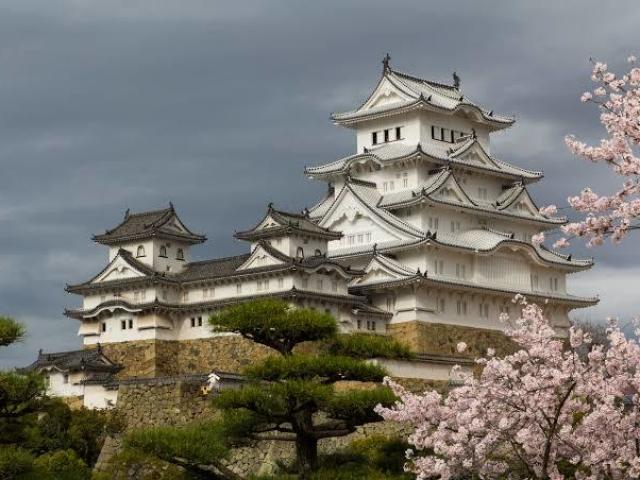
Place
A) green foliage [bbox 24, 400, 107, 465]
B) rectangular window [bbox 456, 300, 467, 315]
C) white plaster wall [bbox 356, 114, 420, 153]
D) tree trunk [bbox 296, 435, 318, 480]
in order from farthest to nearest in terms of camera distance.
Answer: white plaster wall [bbox 356, 114, 420, 153], rectangular window [bbox 456, 300, 467, 315], green foliage [bbox 24, 400, 107, 465], tree trunk [bbox 296, 435, 318, 480]

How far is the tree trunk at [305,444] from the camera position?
3056cm

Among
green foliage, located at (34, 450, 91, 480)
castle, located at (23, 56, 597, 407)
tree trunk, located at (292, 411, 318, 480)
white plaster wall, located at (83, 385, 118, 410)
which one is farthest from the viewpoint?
castle, located at (23, 56, 597, 407)

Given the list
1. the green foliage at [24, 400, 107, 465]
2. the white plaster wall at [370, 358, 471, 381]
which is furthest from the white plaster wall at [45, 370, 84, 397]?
the white plaster wall at [370, 358, 471, 381]

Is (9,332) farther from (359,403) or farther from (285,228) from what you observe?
(285,228)

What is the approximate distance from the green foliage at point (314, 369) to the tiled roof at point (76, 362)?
2229 centimetres

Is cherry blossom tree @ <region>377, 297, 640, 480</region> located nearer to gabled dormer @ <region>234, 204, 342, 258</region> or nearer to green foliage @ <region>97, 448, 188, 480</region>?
green foliage @ <region>97, 448, 188, 480</region>

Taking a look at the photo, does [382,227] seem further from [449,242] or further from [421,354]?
[421,354]

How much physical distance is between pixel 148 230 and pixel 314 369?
29.3m

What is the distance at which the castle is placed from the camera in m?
53.8

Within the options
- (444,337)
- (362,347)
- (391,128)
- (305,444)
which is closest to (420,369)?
(444,337)

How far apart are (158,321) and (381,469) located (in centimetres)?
2597

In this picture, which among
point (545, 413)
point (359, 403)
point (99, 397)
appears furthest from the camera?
point (99, 397)

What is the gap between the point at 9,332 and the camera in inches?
1178

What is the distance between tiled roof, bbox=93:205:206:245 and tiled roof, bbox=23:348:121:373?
6.88 meters
